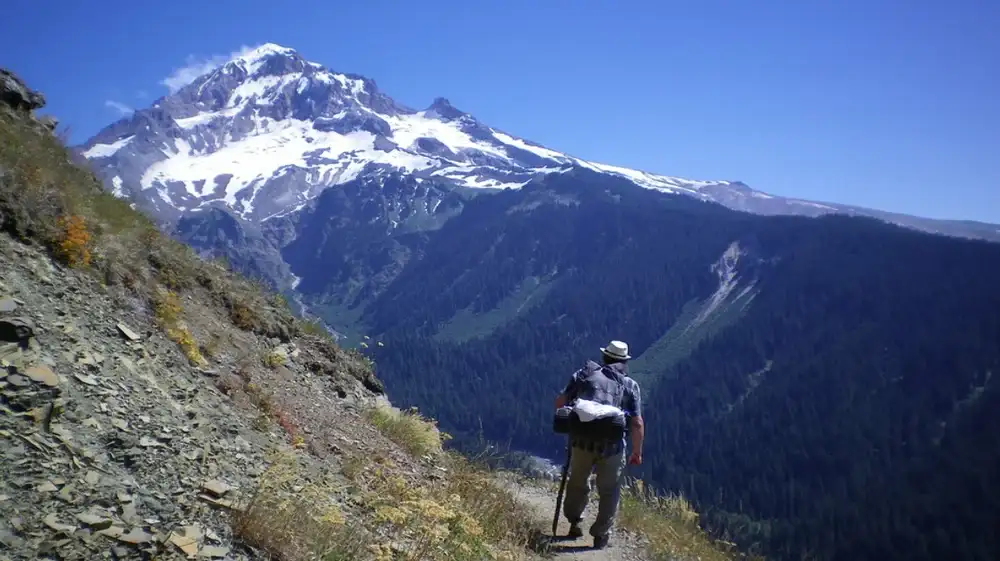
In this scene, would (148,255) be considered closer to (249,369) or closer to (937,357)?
(249,369)

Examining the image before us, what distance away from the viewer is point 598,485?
28.4 feet

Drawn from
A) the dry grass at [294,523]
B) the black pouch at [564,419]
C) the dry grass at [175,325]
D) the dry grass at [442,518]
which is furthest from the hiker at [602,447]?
the dry grass at [175,325]

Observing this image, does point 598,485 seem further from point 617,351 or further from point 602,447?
point 617,351

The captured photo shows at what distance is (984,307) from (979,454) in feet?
224

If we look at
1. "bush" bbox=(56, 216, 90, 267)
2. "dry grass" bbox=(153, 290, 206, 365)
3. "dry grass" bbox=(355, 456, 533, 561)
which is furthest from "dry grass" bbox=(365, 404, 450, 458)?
"bush" bbox=(56, 216, 90, 267)

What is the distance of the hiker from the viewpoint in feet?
27.9

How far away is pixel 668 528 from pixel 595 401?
131 inches

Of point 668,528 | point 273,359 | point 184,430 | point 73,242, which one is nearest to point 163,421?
point 184,430

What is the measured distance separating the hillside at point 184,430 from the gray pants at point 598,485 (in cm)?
50

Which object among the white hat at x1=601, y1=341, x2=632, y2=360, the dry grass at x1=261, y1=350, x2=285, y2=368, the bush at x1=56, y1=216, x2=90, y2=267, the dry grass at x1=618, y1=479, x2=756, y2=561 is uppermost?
the bush at x1=56, y1=216, x2=90, y2=267

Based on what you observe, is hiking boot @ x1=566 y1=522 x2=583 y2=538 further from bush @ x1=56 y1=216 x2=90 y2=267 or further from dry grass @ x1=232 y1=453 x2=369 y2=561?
bush @ x1=56 y1=216 x2=90 y2=267

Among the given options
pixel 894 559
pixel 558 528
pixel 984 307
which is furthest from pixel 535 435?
pixel 558 528

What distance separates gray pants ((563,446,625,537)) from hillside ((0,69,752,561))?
0.50 metres

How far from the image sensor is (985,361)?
154875mm
